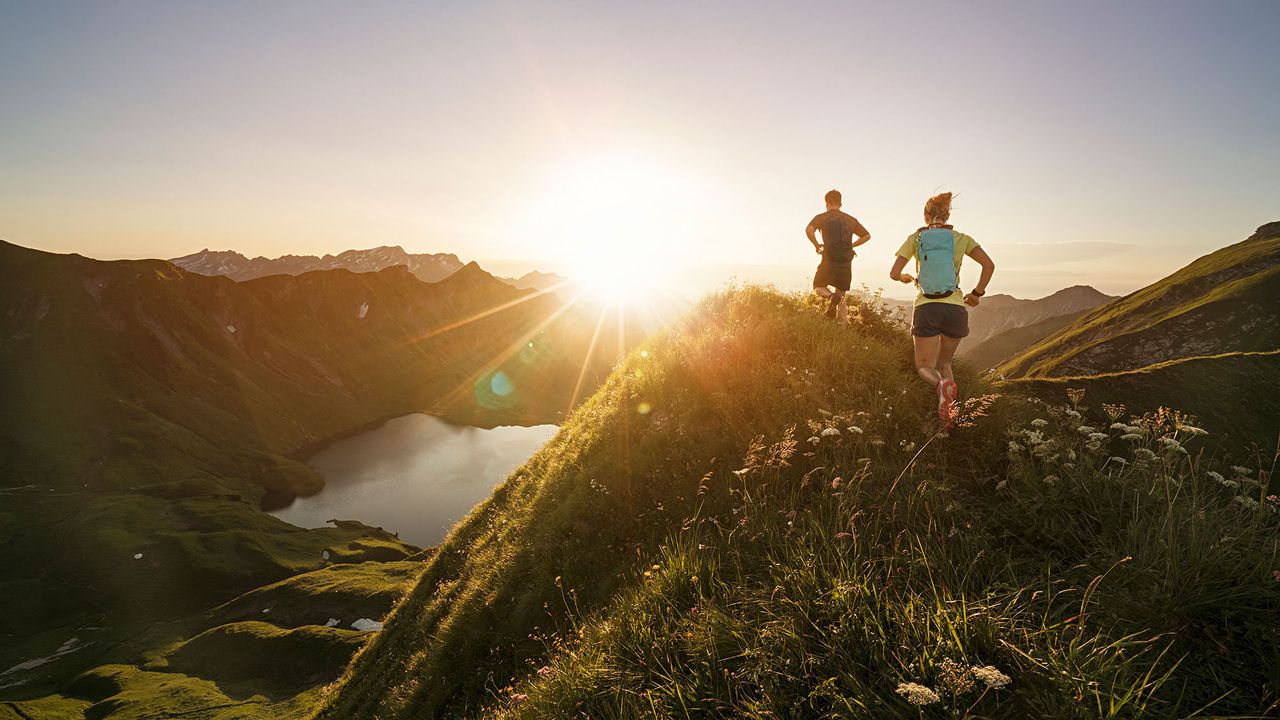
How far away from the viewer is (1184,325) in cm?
10275

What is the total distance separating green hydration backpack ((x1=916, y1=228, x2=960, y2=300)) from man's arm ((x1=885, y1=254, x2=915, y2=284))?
22 centimetres

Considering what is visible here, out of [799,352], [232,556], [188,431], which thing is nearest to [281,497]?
[188,431]

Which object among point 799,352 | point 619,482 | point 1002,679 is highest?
point 799,352

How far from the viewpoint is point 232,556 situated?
88562mm

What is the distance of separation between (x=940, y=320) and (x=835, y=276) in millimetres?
4066

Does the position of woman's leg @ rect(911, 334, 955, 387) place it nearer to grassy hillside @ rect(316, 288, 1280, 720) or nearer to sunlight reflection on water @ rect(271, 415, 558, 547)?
grassy hillside @ rect(316, 288, 1280, 720)

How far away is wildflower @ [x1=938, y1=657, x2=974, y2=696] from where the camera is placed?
260 cm

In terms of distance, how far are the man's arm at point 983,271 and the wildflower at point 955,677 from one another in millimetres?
6150

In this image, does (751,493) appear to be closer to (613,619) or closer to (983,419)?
(613,619)

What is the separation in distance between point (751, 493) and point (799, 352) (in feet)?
12.2

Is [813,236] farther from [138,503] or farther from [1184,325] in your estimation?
[138,503]

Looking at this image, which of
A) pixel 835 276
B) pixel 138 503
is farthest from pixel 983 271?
pixel 138 503

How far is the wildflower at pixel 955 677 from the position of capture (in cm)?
260

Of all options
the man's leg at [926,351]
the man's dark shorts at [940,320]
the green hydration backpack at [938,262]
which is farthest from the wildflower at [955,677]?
the green hydration backpack at [938,262]
